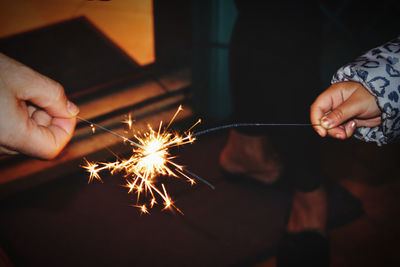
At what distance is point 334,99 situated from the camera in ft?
3.40

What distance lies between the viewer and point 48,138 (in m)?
1.03

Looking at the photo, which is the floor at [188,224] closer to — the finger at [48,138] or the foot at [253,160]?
the foot at [253,160]

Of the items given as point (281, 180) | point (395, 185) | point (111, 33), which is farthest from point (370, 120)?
point (111, 33)

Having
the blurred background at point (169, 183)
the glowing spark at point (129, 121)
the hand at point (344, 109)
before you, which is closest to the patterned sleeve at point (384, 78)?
the hand at point (344, 109)

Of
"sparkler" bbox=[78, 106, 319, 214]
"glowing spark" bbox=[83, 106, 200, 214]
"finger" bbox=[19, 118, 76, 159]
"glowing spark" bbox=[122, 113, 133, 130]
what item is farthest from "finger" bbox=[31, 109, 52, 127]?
"glowing spark" bbox=[122, 113, 133, 130]

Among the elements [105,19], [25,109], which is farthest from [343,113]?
[105,19]

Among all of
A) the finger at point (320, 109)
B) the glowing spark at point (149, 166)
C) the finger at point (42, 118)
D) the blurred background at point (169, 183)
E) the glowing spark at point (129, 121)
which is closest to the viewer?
the finger at point (320, 109)

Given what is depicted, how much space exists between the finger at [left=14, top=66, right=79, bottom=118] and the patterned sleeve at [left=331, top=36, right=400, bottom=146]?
1.08 meters

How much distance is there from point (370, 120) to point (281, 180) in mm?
707

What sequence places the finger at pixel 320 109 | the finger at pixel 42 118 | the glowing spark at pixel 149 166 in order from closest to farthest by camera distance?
the finger at pixel 320 109 < the finger at pixel 42 118 < the glowing spark at pixel 149 166

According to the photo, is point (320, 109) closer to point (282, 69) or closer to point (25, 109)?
point (282, 69)

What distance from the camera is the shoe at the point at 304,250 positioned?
141 centimetres

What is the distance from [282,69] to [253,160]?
1.97ft

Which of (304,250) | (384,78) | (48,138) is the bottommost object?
(304,250)
